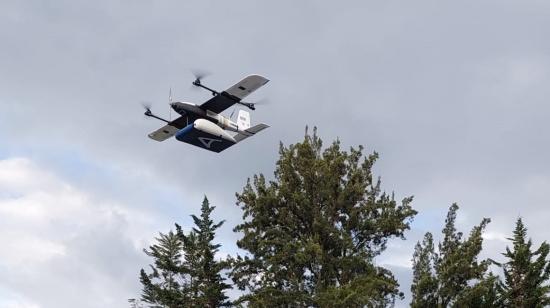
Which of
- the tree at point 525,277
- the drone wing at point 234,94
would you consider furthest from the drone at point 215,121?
the tree at point 525,277

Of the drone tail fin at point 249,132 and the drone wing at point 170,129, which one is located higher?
the drone wing at point 170,129

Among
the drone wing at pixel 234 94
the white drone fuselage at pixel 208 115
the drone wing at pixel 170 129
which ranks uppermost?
the drone wing at pixel 170 129

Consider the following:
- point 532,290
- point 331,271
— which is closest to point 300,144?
point 331,271

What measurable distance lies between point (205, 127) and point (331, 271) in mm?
10291

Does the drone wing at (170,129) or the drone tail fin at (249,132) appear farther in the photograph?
the drone wing at (170,129)

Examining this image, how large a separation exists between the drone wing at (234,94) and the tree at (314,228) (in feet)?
13.0

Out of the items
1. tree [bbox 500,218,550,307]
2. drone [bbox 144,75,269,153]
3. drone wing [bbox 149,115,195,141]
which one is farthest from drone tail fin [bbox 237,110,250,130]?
tree [bbox 500,218,550,307]

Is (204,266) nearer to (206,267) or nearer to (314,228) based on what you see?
(206,267)

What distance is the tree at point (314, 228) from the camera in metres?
Answer: 37.8

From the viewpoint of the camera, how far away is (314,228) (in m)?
38.8

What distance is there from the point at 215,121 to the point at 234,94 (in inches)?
87.5

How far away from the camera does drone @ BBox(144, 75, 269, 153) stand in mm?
40812

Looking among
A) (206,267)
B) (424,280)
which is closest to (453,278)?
(424,280)

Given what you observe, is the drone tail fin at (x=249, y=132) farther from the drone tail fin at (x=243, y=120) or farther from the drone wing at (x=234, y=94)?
the drone wing at (x=234, y=94)
